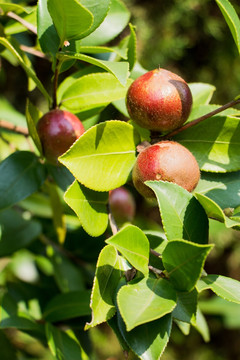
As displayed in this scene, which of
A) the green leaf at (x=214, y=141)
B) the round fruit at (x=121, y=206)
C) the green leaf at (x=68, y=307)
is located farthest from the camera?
the round fruit at (x=121, y=206)

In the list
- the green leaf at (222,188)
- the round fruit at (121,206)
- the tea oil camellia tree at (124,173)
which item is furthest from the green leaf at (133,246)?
the round fruit at (121,206)

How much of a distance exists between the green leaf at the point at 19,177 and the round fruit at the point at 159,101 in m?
0.22

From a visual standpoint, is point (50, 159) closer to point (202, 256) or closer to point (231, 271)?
point (202, 256)

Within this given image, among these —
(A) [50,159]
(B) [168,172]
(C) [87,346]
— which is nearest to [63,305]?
(C) [87,346]

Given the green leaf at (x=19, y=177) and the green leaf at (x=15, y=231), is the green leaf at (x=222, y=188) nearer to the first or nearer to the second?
the green leaf at (x=19, y=177)

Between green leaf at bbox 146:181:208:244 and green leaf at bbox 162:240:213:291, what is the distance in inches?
1.1

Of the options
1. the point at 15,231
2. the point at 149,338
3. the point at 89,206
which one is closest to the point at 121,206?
the point at 15,231

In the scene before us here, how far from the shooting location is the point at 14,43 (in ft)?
2.75

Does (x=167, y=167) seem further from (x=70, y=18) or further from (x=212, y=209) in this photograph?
(x=70, y=18)

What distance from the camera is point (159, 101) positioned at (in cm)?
66

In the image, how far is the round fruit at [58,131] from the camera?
742 mm

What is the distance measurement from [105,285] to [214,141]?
0.27 metres

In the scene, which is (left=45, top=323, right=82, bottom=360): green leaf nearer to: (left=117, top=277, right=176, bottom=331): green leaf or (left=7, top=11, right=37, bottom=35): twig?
(left=117, top=277, right=176, bottom=331): green leaf

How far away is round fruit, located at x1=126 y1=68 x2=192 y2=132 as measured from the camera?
2.16ft
